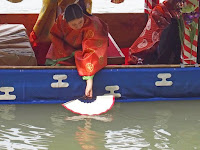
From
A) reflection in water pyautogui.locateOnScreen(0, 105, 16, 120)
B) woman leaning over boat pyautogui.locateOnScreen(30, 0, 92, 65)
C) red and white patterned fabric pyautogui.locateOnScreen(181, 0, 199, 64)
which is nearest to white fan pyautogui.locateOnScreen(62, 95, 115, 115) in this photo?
reflection in water pyautogui.locateOnScreen(0, 105, 16, 120)

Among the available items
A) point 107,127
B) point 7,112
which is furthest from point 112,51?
point 7,112

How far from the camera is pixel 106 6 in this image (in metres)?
12.4

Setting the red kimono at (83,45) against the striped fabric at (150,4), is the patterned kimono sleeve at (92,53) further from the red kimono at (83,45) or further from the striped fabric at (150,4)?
the striped fabric at (150,4)

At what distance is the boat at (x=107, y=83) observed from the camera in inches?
161

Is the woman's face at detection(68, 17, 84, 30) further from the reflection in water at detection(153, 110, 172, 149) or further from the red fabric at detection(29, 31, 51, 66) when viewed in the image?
the reflection in water at detection(153, 110, 172, 149)

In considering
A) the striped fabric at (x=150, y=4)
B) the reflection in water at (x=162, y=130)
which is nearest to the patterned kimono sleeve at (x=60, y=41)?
the reflection in water at (x=162, y=130)

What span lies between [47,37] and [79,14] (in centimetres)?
91

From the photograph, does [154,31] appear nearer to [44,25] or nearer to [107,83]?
[107,83]

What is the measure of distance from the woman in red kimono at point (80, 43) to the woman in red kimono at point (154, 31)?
1.70 ft

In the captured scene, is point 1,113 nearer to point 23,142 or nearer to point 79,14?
point 23,142

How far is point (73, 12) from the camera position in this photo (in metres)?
3.99

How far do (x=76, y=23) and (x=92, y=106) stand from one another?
69 cm

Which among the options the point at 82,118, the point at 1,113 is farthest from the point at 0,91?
the point at 82,118

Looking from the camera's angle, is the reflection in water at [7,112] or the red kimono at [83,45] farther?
the red kimono at [83,45]
